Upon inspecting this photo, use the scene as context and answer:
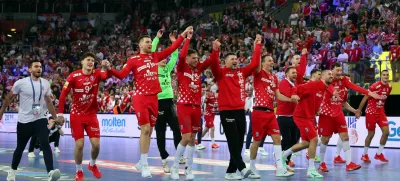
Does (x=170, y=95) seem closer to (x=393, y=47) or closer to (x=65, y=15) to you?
(x=393, y=47)

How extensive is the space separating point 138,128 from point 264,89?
17366mm

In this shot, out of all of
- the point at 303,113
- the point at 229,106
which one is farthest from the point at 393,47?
the point at 229,106

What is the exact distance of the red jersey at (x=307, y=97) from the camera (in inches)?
560

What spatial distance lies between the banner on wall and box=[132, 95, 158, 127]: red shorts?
12.5 m

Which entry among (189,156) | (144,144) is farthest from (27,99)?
(189,156)

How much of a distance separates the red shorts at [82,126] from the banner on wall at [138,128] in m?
13.2

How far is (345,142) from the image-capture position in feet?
51.6

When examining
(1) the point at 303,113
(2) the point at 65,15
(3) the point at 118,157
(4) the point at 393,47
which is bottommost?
(3) the point at 118,157

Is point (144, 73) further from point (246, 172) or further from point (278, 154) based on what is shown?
point (278, 154)

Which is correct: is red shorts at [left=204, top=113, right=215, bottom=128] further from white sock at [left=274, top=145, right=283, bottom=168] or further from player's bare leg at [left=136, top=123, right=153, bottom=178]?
player's bare leg at [left=136, top=123, right=153, bottom=178]

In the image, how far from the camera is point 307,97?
566 inches

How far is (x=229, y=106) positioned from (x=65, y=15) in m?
37.9

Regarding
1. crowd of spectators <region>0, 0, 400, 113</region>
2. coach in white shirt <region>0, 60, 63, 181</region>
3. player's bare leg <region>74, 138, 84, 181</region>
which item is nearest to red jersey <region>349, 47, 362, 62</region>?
crowd of spectators <region>0, 0, 400, 113</region>

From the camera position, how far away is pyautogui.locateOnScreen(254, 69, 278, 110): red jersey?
13852mm
